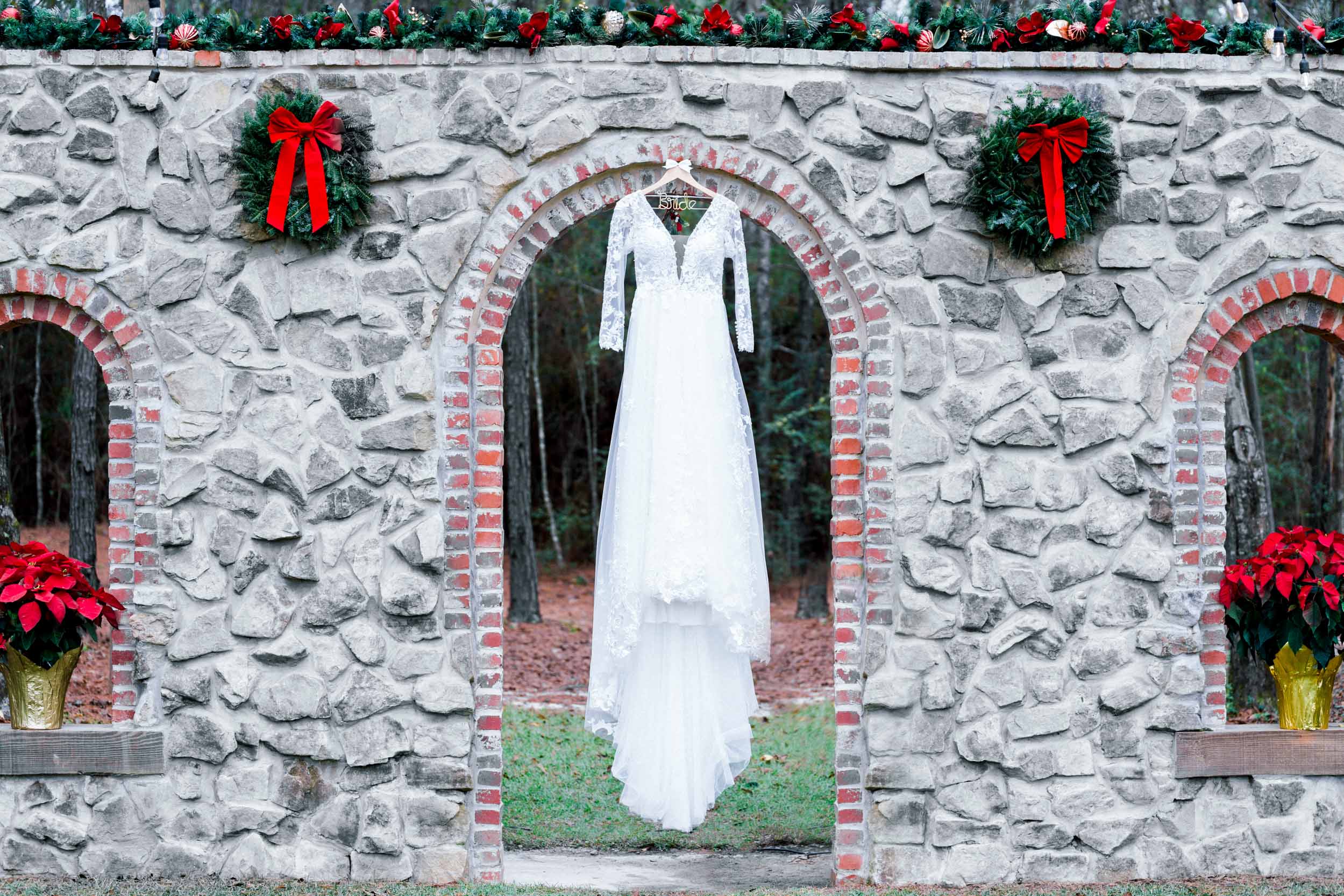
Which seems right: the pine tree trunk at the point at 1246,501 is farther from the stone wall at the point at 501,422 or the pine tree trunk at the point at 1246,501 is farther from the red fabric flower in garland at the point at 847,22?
the red fabric flower in garland at the point at 847,22

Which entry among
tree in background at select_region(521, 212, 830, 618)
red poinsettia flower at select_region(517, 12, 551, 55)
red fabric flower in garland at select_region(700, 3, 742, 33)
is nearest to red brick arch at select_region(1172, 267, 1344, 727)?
red fabric flower in garland at select_region(700, 3, 742, 33)

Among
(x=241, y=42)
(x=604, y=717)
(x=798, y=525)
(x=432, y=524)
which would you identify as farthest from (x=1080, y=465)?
(x=798, y=525)

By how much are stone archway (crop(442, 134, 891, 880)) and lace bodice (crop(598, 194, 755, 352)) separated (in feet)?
0.34

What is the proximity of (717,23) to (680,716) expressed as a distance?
250 cm

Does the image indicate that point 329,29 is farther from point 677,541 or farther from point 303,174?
point 677,541

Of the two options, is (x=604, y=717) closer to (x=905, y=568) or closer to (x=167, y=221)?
(x=905, y=568)

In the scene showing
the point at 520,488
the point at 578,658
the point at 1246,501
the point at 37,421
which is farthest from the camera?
the point at 37,421

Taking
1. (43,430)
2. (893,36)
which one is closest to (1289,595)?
(893,36)

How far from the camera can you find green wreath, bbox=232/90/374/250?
4551 mm

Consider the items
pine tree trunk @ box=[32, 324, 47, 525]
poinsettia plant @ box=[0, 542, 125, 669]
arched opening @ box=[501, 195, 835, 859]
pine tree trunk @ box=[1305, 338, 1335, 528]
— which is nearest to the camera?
poinsettia plant @ box=[0, 542, 125, 669]

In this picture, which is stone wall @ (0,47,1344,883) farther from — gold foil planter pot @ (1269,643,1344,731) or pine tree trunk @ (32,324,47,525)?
pine tree trunk @ (32,324,47,525)

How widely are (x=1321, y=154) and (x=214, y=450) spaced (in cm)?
417

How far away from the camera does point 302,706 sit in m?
4.59

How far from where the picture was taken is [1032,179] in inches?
181
